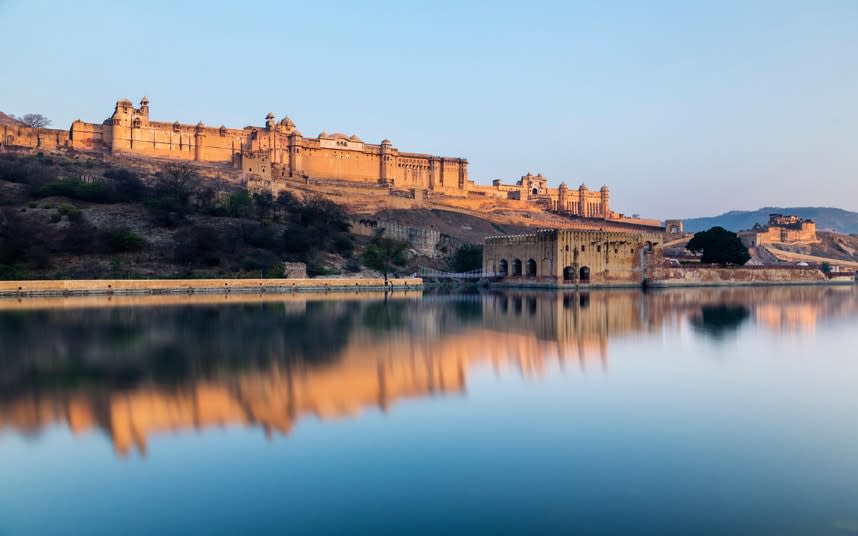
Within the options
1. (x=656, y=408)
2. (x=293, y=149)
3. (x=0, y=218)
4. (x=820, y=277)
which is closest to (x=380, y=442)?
(x=656, y=408)

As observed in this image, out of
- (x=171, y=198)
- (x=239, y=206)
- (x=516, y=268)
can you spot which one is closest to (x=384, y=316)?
(x=516, y=268)

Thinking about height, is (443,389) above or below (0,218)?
below

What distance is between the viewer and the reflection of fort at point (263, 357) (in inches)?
274

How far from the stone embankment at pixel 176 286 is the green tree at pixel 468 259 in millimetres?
7926

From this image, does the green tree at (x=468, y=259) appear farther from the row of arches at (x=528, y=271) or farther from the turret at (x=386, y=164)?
the turret at (x=386, y=164)

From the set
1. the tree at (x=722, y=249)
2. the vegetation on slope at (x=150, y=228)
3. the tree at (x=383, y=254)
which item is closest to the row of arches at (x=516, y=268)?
the tree at (x=383, y=254)

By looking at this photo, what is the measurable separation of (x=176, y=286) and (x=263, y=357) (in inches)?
678

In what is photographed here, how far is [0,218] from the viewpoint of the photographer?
88.2 ft

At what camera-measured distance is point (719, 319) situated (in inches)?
679

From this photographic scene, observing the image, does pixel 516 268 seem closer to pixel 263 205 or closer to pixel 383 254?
pixel 383 254

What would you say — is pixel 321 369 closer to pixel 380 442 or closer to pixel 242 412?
pixel 242 412

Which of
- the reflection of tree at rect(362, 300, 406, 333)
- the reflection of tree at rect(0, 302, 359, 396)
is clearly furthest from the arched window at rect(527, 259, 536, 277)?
the reflection of tree at rect(0, 302, 359, 396)

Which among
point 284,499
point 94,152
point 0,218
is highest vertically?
point 94,152

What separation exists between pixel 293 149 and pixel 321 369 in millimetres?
44149
